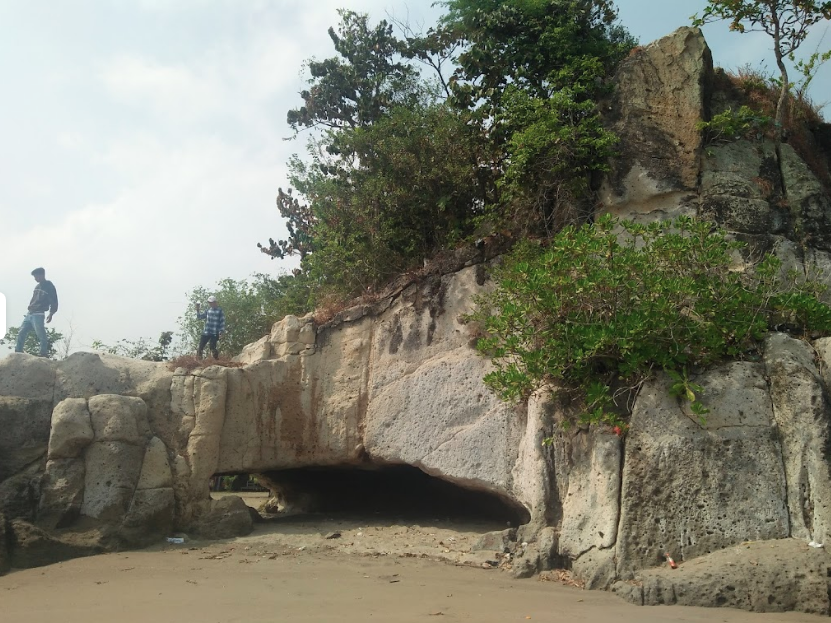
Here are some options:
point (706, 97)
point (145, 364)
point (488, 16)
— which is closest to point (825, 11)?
point (706, 97)

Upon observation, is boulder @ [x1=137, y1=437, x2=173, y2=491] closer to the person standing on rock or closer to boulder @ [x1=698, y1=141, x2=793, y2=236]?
the person standing on rock

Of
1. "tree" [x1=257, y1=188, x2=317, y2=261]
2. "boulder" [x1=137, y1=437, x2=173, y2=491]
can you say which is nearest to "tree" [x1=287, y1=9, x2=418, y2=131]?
"tree" [x1=257, y1=188, x2=317, y2=261]

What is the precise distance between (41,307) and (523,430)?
7770 mm

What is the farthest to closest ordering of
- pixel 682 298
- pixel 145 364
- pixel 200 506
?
pixel 145 364
pixel 200 506
pixel 682 298

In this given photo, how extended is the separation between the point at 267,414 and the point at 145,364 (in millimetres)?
2094

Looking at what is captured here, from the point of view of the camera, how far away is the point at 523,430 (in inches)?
383

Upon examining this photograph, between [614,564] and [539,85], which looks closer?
[614,564]

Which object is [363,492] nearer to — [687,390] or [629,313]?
[629,313]

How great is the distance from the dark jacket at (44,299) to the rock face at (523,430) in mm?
1036

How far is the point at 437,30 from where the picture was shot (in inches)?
630

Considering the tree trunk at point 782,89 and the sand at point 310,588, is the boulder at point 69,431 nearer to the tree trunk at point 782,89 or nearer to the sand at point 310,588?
the sand at point 310,588

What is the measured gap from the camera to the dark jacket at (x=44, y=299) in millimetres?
11383

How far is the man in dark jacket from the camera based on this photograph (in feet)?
37.4

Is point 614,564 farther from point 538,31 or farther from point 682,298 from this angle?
point 538,31
